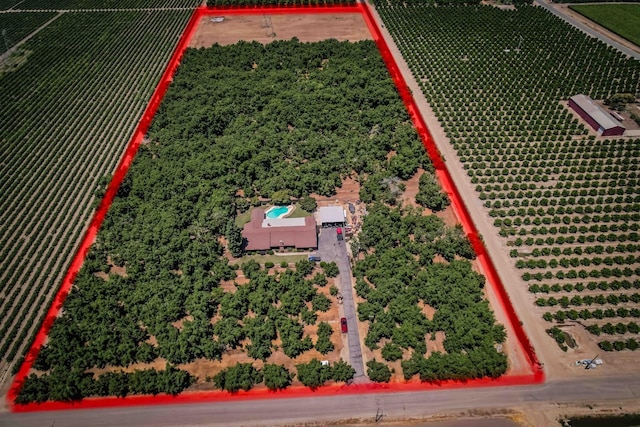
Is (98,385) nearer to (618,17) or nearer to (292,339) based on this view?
(292,339)

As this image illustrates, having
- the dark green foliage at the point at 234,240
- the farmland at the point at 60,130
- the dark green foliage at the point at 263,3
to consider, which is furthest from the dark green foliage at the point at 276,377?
the dark green foliage at the point at 263,3

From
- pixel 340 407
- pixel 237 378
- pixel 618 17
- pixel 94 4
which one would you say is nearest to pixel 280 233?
pixel 237 378

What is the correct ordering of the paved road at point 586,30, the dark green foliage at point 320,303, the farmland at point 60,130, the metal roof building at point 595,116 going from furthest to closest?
the paved road at point 586,30, the metal roof building at point 595,116, the farmland at point 60,130, the dark green foliage at point 320,303

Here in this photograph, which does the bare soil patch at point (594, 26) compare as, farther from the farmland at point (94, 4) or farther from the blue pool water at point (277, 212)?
the farmland at point (94, 4)

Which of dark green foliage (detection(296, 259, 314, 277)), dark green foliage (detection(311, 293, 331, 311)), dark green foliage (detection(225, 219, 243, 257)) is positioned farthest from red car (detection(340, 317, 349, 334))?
dark green foliage (detection(225, 219, 243, 257))

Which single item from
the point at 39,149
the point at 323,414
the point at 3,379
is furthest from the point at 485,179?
the point at 39,149

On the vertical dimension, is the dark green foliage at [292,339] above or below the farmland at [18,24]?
below
